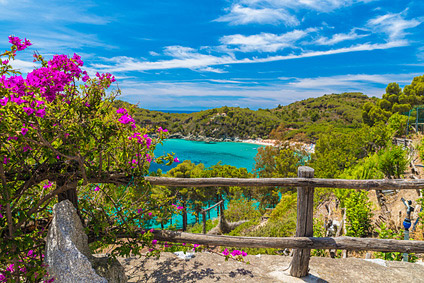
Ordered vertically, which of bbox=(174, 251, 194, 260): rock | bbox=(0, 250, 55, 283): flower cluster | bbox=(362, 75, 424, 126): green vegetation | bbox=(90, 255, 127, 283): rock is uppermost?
bbox=(362, 75, 424, 126): green vegetation

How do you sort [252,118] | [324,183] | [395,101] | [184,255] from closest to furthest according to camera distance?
[324,183] < [184,255] < [395,101] < [252,118]

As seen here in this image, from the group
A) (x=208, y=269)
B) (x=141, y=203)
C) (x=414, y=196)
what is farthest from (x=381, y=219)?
(x=141, y=203)

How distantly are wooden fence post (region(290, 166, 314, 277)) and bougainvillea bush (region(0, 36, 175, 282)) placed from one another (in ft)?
5.24

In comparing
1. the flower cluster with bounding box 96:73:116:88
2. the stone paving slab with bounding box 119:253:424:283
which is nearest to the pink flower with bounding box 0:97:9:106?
the flower cluster with bounding box 96:73:116:88

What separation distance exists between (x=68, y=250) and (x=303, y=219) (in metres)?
2.50

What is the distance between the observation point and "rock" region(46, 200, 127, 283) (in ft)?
7.39

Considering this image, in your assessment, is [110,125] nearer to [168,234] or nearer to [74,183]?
[74,183]

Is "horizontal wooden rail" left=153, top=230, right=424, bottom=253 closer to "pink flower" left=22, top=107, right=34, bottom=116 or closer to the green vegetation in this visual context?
"pink flower" left=22, top=107, right=34, bottom=116

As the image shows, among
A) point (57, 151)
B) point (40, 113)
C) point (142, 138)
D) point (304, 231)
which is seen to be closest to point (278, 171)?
point (304, 231)

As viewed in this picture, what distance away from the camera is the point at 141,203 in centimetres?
285

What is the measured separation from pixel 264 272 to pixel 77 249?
7.44 ft

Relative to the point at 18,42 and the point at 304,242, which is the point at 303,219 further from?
the point at 18,42

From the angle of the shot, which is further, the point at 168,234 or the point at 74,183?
the point at 168,234

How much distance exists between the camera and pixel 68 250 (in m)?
2.29
